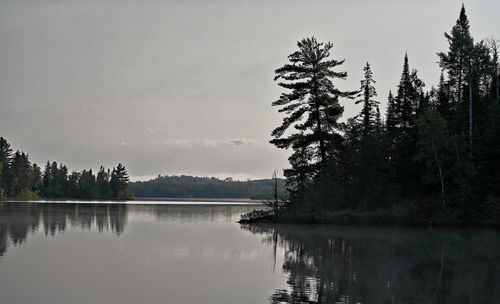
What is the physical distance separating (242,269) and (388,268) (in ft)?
17.9

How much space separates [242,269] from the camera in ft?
64.1

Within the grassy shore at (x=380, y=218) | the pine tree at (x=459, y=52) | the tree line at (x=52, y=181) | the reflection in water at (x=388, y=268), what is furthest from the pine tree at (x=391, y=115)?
the tree line at (x=52, y=181)

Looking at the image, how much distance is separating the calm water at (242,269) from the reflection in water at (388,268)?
0.12 feet

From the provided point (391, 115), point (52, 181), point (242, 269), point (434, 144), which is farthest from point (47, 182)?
point (242, 269)

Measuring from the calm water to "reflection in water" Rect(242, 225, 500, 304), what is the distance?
37 mm

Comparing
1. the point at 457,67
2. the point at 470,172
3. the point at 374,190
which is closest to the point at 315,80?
the point at 374,190

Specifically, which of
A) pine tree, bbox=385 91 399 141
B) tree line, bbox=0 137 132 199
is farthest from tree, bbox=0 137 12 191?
pine tree, bbox=385 91 399 141

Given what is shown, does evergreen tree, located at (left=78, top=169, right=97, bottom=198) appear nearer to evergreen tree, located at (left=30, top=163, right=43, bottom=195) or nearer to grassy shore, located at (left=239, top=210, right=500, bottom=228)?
evergreen tree, located at (left=30, top=163, right=43, bottom=195)

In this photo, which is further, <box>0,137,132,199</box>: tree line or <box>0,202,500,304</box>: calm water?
<box>0,137,132,199</box>: tree line

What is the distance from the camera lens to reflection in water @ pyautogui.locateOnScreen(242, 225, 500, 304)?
14711mm

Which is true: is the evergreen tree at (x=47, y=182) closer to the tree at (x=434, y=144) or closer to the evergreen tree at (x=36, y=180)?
the evergreen tree at (x=36, y=180)

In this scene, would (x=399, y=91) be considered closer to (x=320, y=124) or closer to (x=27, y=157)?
(x=320, y=124)

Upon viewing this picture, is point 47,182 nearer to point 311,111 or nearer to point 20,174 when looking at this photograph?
point 20,174

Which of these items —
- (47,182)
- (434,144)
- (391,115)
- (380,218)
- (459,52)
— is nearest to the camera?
(380,218)
